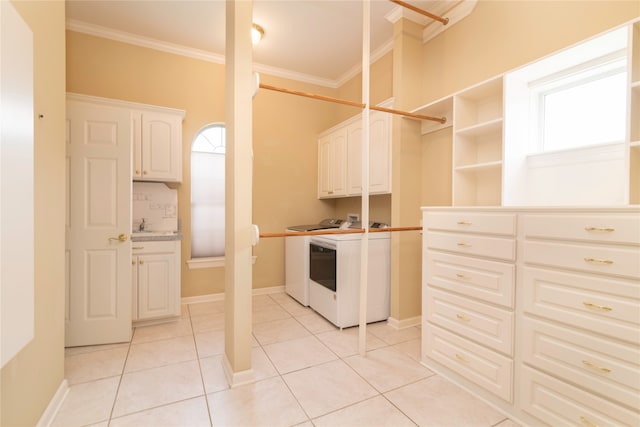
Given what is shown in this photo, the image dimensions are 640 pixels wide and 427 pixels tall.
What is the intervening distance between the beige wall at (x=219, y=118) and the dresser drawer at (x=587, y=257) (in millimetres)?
2954

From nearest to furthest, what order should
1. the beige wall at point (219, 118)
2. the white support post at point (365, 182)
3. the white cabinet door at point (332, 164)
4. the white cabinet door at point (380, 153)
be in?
the white support post at point (365, 182) < the white cabinet door at point (380, 153) < the beige wall at point (219, 118) < the white cabinet door at point (332, 164)

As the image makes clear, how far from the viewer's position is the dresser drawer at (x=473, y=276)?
5.20 feet

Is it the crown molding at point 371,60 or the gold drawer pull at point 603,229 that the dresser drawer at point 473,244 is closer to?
the gold drawer pull at point 603,229

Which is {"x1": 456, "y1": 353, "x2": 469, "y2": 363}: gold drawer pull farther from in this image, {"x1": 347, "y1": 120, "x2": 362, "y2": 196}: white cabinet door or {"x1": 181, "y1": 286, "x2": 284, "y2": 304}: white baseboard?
{"x1": 181, "y1": 286, "x2": 284, "y2": 304}: white baseboard

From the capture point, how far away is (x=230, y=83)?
187cm

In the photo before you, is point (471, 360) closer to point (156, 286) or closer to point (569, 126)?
point (569, 126)

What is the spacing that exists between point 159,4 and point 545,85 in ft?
10.7

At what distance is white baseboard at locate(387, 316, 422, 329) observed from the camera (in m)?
2.76

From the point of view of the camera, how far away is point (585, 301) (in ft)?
4.24

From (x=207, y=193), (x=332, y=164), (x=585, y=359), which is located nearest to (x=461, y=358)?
(x=585, y=359)

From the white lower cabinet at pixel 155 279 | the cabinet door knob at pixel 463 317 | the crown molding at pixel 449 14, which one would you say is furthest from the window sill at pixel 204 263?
the crown molding at pixel 449 14

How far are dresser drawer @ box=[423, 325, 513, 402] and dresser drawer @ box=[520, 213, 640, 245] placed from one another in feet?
2.37

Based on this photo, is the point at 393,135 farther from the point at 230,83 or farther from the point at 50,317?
the point at 50,317

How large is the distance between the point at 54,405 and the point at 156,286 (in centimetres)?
127
